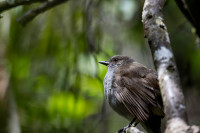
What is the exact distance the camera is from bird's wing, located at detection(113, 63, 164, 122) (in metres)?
4.10

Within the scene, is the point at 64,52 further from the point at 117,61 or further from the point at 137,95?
the point at 137,95

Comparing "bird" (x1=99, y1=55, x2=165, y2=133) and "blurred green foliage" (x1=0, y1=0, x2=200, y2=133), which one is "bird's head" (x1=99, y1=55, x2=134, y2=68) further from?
"bird" (x1=99, y1=55, x2=165, y2=133)

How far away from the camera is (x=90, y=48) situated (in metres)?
5.20

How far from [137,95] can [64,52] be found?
210 cm

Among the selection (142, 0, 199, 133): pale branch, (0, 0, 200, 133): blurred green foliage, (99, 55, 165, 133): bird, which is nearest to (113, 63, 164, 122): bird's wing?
(99, 55, 165, 133): bird

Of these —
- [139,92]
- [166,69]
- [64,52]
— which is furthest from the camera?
[64,52]

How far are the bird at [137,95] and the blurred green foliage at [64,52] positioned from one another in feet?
2.50

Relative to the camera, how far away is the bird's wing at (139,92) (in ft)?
13.4

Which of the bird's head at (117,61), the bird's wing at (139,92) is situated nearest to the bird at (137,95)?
the bird's wing at (139,92)

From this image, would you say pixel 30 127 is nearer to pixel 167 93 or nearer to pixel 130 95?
pixel 130 95

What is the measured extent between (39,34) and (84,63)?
942 millimetres

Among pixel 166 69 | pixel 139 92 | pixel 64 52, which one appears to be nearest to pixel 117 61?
pixel 64 52

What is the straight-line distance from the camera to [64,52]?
5.96 m

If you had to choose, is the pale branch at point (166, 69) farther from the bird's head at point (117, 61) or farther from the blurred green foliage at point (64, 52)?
the bird's head at point (117, 61)
